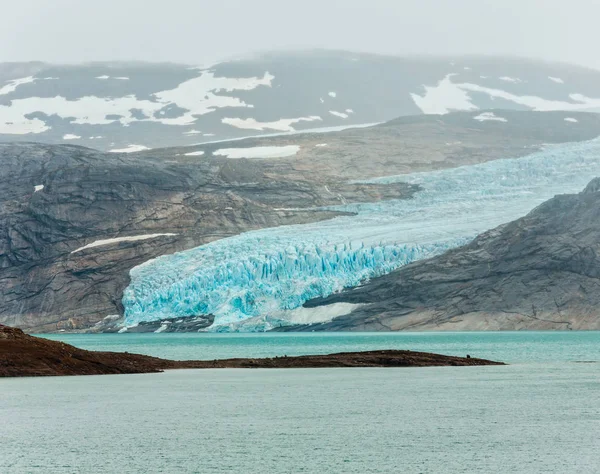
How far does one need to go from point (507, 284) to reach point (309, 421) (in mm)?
64878

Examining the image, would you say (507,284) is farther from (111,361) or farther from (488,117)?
(488,117)

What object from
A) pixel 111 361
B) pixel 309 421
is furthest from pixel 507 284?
pixel 309 421

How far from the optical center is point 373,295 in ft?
293

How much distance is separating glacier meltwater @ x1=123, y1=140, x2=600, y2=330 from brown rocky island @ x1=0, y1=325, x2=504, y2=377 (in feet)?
118

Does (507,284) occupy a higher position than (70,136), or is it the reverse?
(70,136)

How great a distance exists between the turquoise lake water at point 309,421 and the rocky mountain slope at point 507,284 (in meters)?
41.9

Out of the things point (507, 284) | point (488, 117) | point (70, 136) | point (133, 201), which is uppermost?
point (488, 117)

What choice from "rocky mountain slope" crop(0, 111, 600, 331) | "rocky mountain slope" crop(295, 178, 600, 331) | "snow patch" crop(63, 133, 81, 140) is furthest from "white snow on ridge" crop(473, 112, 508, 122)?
"snow patch" crop(63, 133, 81, 140)

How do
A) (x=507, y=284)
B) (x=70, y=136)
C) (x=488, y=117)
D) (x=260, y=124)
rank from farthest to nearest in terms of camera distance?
(x=260, y=124) < (x=70, y=136) < (x=488, y=117) < (x=507, y=284)

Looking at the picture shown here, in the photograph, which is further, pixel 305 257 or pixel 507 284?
pixel 507 284

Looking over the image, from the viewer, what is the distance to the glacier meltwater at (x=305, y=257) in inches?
3361

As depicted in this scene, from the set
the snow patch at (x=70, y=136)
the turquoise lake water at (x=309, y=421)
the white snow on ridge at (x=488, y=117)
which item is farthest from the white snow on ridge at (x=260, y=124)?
the turquoise lake water at (x=309, y=421)

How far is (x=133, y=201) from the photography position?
111m

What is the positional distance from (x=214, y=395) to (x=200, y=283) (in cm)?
5163
